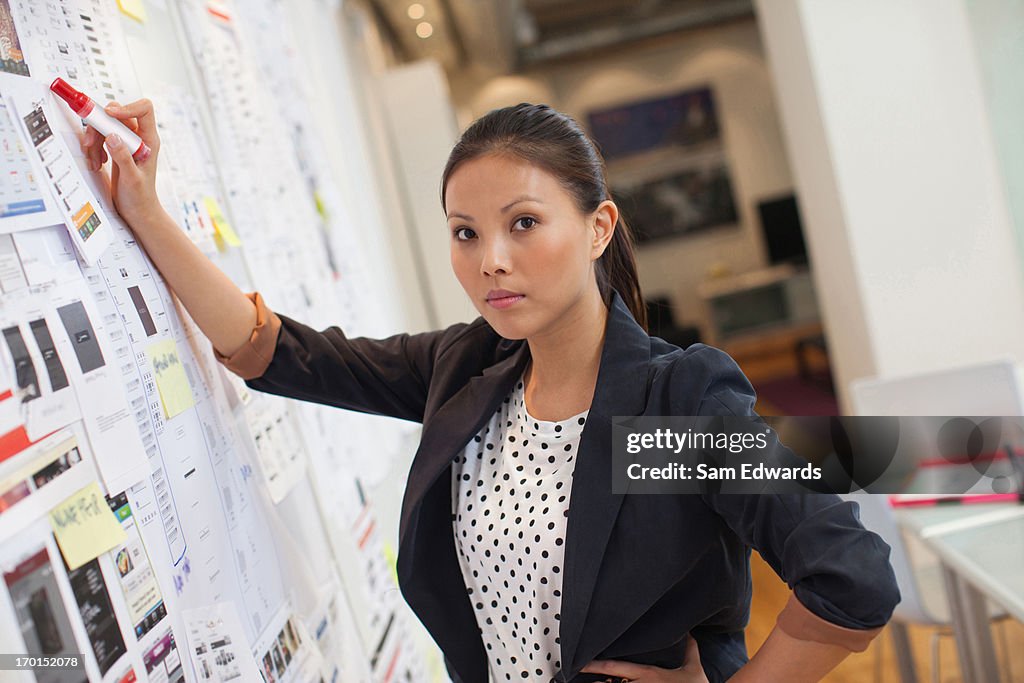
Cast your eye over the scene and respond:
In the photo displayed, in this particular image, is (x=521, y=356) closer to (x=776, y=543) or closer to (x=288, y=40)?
(x=776, y=543)

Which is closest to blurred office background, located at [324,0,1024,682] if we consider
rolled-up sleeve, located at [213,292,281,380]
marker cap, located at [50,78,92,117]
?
rolled-up sleeve, located at [213,292,281,380]

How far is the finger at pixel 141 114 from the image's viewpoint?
122 centimetres

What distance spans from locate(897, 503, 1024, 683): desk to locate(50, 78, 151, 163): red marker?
189 centimetres

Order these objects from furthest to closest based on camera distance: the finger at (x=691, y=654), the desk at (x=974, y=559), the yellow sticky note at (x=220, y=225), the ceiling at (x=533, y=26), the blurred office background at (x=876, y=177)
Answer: the ceiling at (x=533, y=26) → the blurred office background at (x=876, y=177) → the desk at (x=974, y=559) → the yellow sticky note at (x=220, y=225) → the finger at (x=691, y=654)

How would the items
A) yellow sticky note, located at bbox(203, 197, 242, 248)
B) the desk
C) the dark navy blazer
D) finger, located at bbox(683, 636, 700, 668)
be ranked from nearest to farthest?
1. the dark navy blazer
2. finger, located at bbox(683, 636, 700, 668)
3. yellow sticky note, located at bbox(203, 197, 242, 248)
4. the desk

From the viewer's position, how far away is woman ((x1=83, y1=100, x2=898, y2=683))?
Answer: 111 cm

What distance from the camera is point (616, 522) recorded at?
1212mm

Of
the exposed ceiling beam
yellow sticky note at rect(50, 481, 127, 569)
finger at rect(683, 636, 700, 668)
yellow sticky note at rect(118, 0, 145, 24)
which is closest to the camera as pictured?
yellow sticky note at rect(50, 481, 127, 569)

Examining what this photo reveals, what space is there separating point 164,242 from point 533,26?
7.56 meters

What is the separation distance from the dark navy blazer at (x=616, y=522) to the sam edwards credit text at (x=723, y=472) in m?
0.03

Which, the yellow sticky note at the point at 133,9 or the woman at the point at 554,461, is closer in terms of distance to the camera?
the woman at the point at 554,461

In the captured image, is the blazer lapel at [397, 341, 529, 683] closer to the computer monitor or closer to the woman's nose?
the woman's nose

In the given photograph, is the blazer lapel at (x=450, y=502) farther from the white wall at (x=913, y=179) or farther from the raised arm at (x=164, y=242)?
the white wall at (x=913, y=179)

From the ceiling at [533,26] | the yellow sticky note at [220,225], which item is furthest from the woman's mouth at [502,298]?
the ceiling at [533,26]
